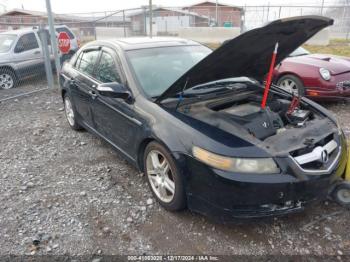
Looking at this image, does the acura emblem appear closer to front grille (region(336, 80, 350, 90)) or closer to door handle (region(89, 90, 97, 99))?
door handle (region(89, 90, 97, 99))

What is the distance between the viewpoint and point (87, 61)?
4.36 metres

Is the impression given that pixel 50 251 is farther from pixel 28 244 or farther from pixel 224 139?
pixel 224 139

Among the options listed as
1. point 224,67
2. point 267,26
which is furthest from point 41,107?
point 267,26

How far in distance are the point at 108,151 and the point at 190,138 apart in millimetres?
2163

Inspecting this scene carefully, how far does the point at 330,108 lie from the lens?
5.91 metres

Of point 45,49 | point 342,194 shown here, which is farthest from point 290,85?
point 45,49

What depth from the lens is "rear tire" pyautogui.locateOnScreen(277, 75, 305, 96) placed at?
18.9 feet

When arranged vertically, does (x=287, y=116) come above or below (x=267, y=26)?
below

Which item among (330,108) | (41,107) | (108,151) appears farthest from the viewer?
(41,107)

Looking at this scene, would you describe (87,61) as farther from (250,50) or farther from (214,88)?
(250,50)

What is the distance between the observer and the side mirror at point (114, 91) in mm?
3028

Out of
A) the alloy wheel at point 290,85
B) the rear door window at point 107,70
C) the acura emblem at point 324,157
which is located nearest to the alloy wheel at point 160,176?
the rear door window at point 107,70

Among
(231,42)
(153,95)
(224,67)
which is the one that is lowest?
(153,95)

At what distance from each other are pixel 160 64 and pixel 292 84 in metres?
3.42
